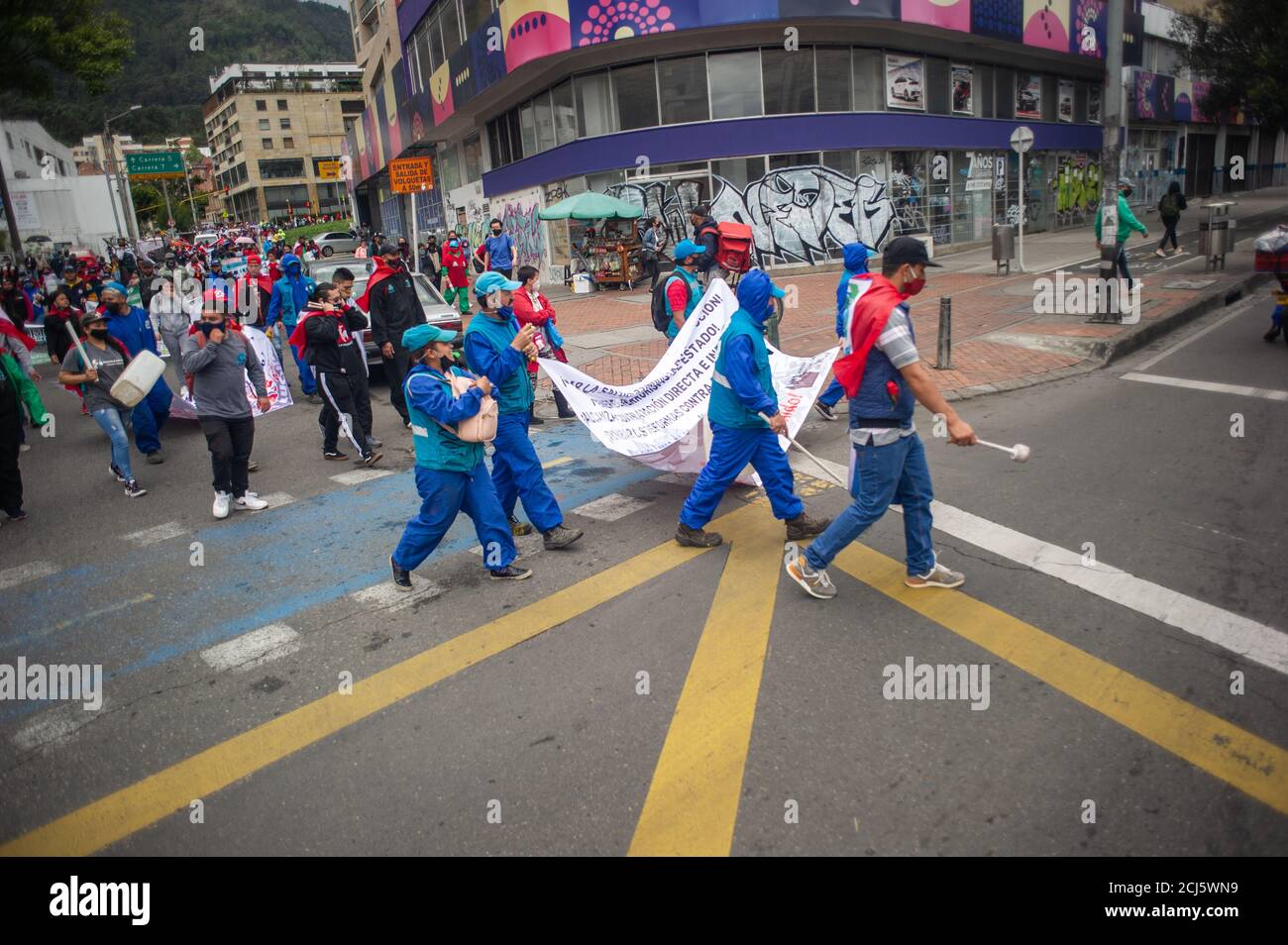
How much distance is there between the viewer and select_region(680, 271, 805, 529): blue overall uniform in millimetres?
5199

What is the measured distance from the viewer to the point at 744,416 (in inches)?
213

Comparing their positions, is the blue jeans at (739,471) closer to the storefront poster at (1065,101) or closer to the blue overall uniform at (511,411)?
the blue overall uniform at (511,411)

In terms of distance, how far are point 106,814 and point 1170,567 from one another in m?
5.61

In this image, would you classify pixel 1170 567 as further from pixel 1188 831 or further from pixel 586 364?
pixel 586 364

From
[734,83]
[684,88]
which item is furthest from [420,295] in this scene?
[734,83]

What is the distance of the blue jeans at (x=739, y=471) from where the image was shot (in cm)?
547

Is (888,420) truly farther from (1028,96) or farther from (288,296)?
(1028,96)

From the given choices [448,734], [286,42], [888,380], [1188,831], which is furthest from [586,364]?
[286,42]

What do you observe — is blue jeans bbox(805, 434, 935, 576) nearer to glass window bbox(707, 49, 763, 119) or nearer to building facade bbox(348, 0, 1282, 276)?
building facade bbox(348, 0, 1282, 276)

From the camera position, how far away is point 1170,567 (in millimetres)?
4844

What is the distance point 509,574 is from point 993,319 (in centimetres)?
1067

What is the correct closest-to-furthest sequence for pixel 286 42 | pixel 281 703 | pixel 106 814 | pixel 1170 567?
Result: 1. pixel 106 814
2. pixel 281 703
3. pixel 1170 567
4. pixel 286 42

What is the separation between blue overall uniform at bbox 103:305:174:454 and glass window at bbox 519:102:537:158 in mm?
18211

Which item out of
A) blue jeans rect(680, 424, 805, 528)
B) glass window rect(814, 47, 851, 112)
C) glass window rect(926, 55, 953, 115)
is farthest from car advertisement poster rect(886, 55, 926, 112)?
blue jeans rect(680, 424, 805, 528)
